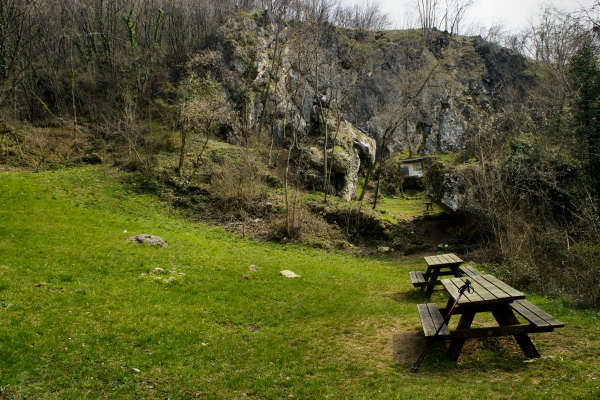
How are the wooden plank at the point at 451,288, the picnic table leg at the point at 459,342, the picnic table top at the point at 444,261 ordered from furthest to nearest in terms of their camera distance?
the picnic table top at the point at 444,261
the wooden plank at the point at 451,288
the picnic table leg at the point at 459,342

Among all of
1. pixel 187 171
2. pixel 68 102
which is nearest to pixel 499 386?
pixel 187 171

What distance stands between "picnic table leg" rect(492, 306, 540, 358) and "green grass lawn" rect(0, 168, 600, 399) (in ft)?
0.71

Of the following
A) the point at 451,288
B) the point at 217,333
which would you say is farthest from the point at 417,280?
the point at 217,333

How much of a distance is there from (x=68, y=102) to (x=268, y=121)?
770 inches

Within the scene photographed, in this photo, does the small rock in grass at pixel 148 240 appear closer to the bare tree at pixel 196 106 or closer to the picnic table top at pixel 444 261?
the picnic table top at pixel 444 261

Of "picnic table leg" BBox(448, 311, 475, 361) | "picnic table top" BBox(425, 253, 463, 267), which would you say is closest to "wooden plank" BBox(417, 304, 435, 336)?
"picnic table leg" BBox(448, 311, 475, 361)

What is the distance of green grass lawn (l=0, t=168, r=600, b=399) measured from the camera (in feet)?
15.6

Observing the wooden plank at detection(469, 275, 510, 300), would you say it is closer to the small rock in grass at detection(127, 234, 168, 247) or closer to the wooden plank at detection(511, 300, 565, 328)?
the wooden plank at detection(511, 300, 565, 328)

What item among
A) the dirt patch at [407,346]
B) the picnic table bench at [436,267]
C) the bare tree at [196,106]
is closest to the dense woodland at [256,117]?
the bare tree at [196,106]

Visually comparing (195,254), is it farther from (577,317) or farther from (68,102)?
(68,102)

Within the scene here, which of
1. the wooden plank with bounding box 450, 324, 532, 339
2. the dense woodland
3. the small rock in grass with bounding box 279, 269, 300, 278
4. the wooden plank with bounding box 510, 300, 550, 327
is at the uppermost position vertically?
the dense woodland

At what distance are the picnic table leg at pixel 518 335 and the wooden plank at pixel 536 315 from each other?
0.65 feet

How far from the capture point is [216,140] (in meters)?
31.8

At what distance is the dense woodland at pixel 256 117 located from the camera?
13.7 metres
